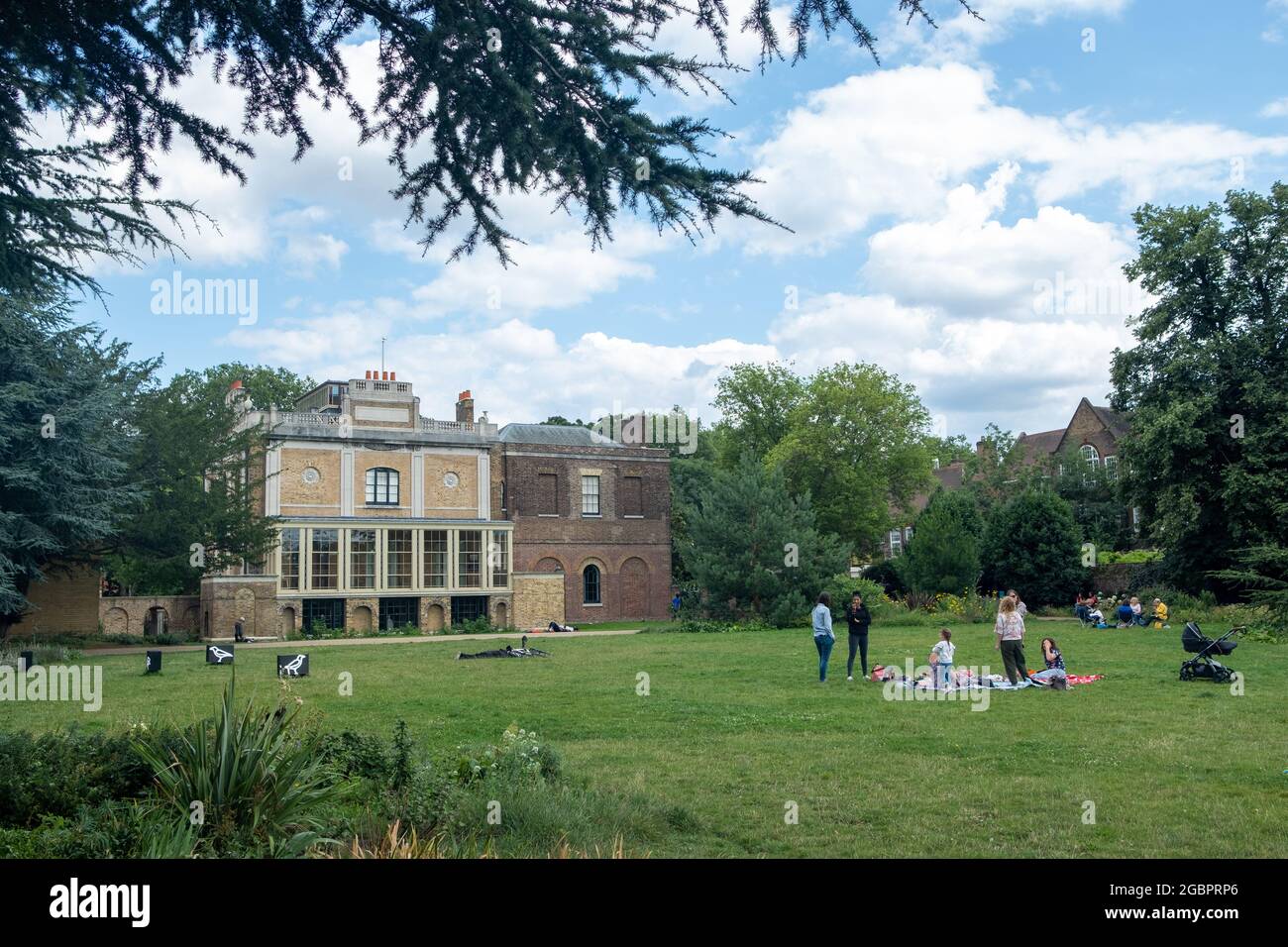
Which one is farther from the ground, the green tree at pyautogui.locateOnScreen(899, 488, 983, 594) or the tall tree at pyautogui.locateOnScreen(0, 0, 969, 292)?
the tall tree at pyautogui.locateOnScreen(0, 0, 969, 292)

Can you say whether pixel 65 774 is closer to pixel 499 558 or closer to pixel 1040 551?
pixel 499 558

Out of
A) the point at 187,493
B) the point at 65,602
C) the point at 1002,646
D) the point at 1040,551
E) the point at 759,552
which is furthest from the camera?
the point at 1040,551

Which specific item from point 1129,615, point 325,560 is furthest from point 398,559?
point 1129,615

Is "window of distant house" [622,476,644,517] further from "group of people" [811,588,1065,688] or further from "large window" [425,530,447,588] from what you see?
"group of people" [811,588,1065,688]

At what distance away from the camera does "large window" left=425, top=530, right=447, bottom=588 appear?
44.0 m

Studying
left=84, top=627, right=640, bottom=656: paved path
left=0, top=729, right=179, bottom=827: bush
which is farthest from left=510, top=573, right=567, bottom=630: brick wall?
left=0, top=729, right=179, bottom=827: bush

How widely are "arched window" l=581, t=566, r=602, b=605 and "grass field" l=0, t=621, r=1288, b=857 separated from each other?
1009 inches

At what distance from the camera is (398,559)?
4319cm

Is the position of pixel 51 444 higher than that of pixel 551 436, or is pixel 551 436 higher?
pixel 551 436

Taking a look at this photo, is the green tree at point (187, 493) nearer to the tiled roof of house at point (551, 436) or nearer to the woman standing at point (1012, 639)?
the tiled roof of house at point (551, 436)

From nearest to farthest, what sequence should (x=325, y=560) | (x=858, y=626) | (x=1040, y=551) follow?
1. (x=858, y=626)
2. (x=1040, y=551)
3. (x=325, y=560)

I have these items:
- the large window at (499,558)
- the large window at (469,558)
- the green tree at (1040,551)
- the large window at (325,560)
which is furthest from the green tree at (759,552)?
the large window at (325,560)

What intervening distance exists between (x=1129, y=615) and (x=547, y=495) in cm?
2530
